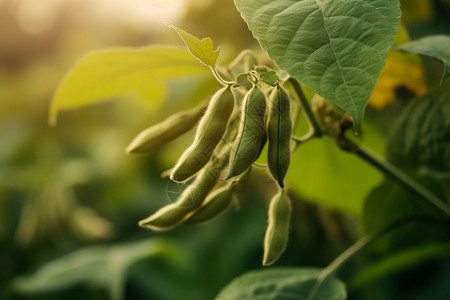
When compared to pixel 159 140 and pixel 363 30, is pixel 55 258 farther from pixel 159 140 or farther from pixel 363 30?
pixel 363 30

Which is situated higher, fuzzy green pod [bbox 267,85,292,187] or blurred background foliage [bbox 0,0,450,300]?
fuzzy green pod [bbox 267,85,292,187]

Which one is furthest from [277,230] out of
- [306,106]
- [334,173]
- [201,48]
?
[334,173]

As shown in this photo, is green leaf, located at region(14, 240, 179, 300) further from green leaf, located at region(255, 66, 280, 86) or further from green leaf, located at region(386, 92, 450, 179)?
green leaf, located at region(255, 66, 280, 86)

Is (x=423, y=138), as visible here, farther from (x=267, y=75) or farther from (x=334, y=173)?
(x=267, y=75)

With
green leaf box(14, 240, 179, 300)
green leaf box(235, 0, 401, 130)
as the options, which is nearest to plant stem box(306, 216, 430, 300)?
green leaf box(235, 0, 401, 130)

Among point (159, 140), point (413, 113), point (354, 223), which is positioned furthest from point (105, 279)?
point (413, 113)

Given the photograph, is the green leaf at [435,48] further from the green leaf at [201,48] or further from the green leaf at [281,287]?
the green leaf at [281,287]

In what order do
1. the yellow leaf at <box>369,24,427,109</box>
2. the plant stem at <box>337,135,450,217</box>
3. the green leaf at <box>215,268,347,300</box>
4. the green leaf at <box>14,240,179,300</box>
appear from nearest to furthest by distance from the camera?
the plant stem at <box>337,135,450,217</box>
the green leaf at <box>215,268,347,300</box>
the yellow leaf at <box>369,24,427,109</box>
the green leaf at <box>14,240,179,300</box>
